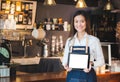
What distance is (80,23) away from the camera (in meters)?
2.46

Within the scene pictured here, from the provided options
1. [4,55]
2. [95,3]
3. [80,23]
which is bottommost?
[4,55]

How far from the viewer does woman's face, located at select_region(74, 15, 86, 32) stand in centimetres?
246

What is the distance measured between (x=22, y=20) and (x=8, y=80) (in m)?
3.31

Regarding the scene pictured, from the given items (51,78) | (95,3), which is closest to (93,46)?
(51,78)

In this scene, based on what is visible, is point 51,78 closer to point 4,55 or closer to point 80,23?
point 4,55

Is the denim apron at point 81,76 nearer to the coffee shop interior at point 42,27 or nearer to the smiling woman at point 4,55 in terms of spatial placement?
the smiling woman at point 4,55

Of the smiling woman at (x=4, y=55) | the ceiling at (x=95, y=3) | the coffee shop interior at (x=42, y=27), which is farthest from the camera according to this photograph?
the ceiling at (x=95, y=3)

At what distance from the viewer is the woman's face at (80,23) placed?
8.07 ft

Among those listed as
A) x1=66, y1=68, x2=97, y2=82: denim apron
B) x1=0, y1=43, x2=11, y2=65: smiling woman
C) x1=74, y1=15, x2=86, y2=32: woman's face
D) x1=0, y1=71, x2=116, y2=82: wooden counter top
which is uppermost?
x1=74, y1=15, x2=86, y2=32: woman's face

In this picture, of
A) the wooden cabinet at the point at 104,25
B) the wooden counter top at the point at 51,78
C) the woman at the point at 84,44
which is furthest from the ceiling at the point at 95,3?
the woman at the point at 84,44

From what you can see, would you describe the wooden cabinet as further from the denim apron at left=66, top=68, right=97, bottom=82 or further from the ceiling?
the denim apron at left=66, top=68, right=97, bottom=82

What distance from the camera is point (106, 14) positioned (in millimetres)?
7293

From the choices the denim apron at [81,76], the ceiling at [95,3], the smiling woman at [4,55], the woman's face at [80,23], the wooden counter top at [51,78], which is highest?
the ceiling at [95,3]

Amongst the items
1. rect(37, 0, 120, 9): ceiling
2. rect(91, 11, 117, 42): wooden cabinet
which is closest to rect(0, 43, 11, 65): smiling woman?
rect(37, 0, 120, 9): ceiling
